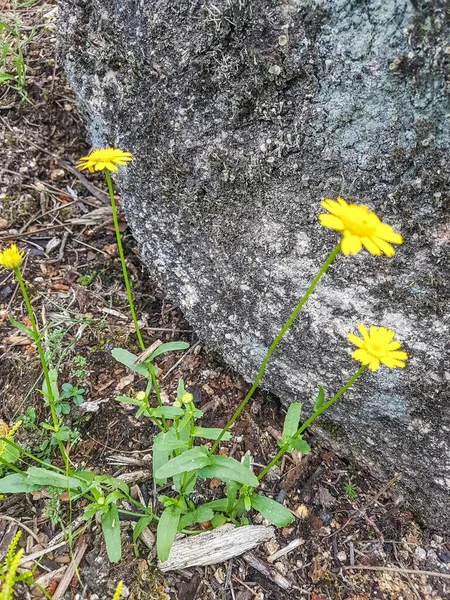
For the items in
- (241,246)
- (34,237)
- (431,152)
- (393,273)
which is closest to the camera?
(431,152)

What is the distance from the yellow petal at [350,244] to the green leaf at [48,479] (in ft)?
3.76

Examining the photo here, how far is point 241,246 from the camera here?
1.97m

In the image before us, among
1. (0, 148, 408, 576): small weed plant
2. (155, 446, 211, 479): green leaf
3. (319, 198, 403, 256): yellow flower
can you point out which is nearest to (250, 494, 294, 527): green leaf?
(0, 148, 408, 576): small weed plant

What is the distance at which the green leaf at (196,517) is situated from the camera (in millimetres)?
1714

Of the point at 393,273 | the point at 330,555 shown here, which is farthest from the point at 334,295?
the point at 330,555

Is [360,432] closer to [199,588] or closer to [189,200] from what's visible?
[199,588]

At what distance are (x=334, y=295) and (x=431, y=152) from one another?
22.2 inches

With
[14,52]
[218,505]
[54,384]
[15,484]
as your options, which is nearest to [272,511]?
→ [218,505]

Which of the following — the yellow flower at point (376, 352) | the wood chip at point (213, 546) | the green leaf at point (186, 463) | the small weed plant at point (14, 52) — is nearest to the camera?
the yellow flower at point (376, 352)

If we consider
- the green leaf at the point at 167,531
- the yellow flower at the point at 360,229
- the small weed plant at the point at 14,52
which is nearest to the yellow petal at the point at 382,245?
the yellow flower at the point at 360,229

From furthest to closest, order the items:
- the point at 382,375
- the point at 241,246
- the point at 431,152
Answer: the point at 241,246 → the point at 382,375 → the point at 431,152

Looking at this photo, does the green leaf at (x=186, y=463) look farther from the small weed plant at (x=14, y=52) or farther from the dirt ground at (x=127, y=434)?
the small weed plant at (x=14, y=52)

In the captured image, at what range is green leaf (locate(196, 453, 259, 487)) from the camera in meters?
1.56

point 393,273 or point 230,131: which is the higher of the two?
point 230,131
